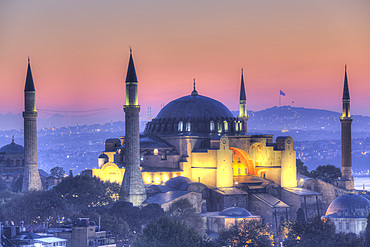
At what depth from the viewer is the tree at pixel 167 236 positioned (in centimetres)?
4888

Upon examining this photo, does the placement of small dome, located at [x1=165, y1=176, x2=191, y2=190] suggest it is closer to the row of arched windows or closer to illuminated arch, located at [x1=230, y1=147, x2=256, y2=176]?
the row of arched windows


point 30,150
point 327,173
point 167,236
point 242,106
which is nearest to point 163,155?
point 30,150

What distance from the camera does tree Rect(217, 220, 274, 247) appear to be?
52.2 metres

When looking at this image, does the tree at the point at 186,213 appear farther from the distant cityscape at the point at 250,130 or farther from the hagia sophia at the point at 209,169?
the distant cityscape at the point at 250,130

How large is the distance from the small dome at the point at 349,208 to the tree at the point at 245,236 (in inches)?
320

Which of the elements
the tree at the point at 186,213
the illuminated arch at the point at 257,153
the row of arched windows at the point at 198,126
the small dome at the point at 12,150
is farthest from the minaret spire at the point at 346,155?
the small dome at the point at 12,150

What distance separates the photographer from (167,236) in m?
49.5

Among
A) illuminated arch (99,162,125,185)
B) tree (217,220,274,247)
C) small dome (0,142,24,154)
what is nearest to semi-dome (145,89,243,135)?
illuminated arch (99,162,125,185)

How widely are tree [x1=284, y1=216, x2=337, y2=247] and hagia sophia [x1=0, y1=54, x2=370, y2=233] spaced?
5.28 meters

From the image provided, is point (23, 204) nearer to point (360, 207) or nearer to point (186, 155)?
point (186, 155)

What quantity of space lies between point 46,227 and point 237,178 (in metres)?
20.9

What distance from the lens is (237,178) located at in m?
68.6

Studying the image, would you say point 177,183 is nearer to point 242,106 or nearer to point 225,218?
point 225,218

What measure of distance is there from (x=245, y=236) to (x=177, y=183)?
40.6 ft
